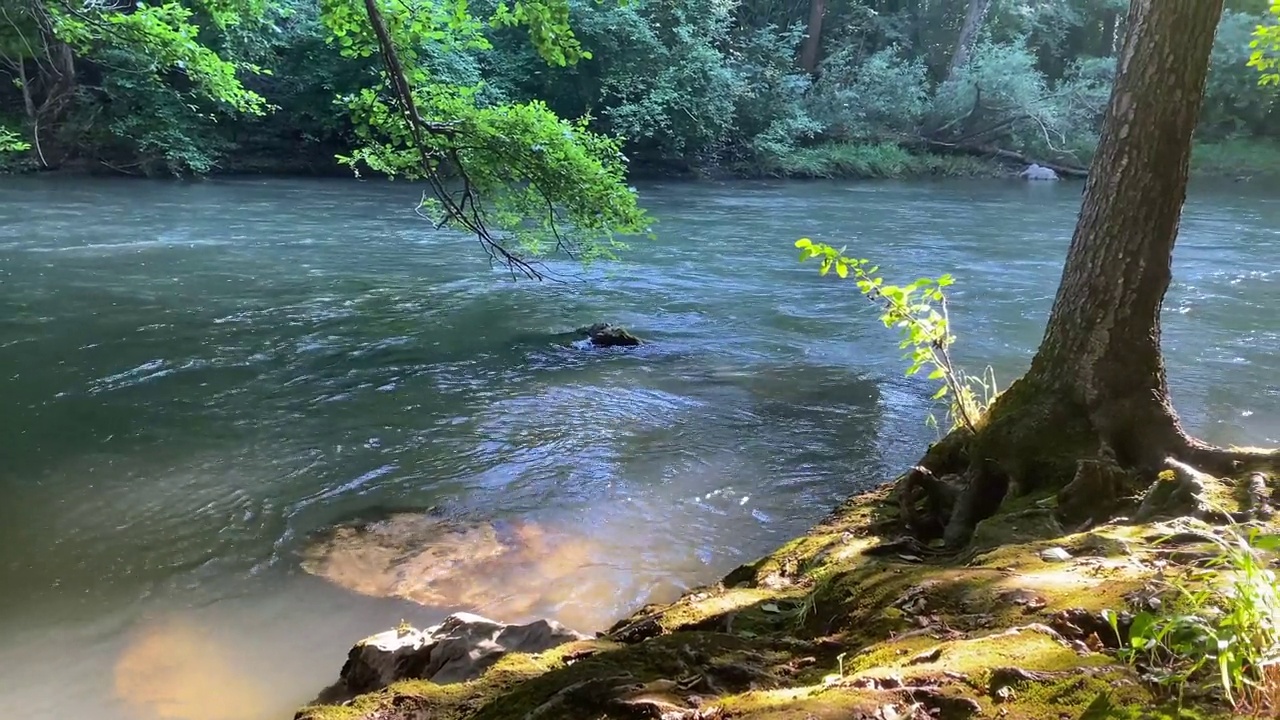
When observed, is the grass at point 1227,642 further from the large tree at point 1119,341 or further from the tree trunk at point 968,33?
the tree trunk at point 968,33

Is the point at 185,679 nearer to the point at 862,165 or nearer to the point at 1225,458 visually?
the point at 1225,458

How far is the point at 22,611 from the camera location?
4.89m

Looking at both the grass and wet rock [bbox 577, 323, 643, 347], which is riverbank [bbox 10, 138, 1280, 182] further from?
the grass

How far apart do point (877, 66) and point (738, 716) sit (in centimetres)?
3679

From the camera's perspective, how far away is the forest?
25.6 m

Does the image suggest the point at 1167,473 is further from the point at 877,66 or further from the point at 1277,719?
the point at 877,66

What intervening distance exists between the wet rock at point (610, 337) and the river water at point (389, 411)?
0.35 metres

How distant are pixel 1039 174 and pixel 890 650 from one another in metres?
34.6

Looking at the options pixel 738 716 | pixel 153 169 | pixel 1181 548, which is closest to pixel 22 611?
pixel 738 716

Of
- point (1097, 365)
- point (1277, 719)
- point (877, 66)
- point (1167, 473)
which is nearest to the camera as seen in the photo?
point (1277, 719)

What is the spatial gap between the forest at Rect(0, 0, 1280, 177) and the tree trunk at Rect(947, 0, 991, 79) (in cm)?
9

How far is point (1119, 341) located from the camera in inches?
182

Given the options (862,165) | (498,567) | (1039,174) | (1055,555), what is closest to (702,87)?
(862,165)

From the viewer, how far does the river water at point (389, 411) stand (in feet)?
16.4
